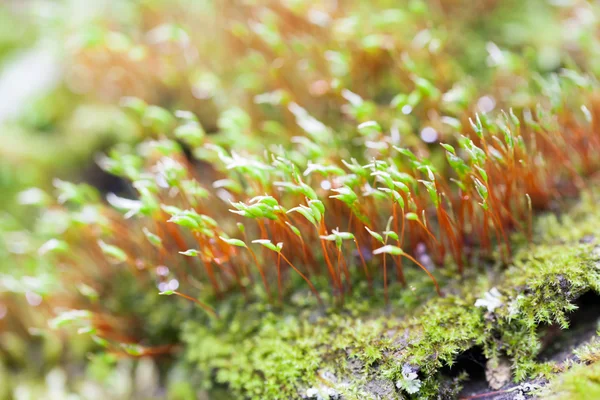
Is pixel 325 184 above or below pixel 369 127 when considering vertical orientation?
below

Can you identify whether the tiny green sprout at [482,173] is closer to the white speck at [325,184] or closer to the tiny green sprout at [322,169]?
the tiny green sprout at [322,169]

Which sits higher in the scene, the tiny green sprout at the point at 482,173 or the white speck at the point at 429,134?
the tiny green sprout at the point at 482,173

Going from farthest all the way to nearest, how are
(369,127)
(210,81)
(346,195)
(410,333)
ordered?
(210,81)
(369,127)
(410,333)
(346,195)

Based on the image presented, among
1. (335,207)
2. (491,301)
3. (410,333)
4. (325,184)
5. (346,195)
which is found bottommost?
(410,333)

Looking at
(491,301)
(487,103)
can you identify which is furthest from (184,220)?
(487,103)

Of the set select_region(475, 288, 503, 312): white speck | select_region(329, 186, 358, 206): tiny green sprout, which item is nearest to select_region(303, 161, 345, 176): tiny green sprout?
select_region(329, 186, 358, 206): tiny green sprout

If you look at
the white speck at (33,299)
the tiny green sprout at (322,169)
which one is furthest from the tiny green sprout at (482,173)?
the white speck at (33,299)

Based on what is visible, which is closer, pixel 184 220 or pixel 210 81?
pixel 184 220

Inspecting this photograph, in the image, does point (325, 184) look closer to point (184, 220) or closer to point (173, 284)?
point (184, 220)

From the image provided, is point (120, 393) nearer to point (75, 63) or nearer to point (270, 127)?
point (270, 127)
